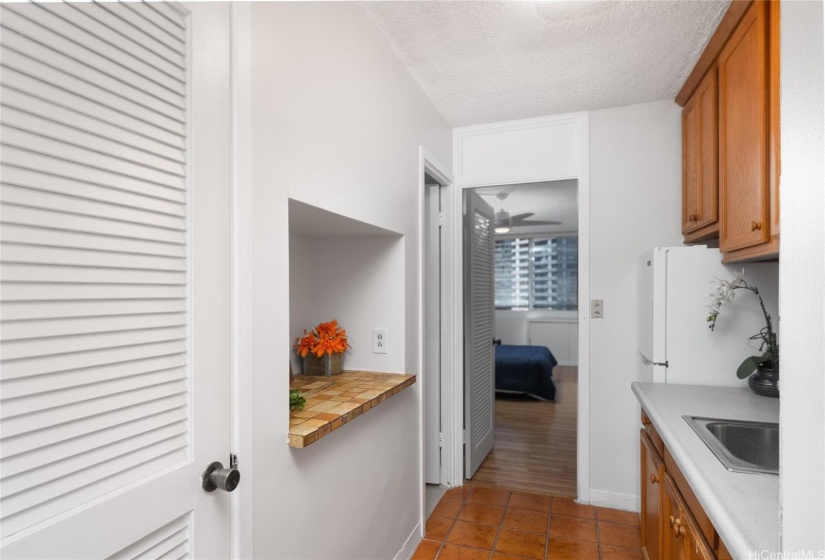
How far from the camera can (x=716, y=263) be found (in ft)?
7.33

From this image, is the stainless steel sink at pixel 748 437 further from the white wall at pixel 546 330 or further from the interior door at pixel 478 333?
the white wall at pixel 546 330

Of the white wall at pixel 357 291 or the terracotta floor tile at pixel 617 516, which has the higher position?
the white wall at pixel 357 291

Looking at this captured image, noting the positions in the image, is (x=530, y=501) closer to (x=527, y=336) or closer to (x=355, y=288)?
(x=355, y=288)

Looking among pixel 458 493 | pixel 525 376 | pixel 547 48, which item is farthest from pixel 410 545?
pixel 525 376

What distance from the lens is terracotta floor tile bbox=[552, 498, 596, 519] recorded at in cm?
271

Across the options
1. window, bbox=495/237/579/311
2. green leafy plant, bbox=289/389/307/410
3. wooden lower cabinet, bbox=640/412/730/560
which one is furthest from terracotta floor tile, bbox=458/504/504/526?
window, bbox=495/237/579/311

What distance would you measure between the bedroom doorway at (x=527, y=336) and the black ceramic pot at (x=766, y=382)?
1.39 metres

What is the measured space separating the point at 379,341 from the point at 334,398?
54cm

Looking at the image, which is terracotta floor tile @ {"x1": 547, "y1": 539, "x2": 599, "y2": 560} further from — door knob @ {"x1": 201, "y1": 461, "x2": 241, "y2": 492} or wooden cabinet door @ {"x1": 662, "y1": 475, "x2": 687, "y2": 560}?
door knob @ {"x1": 201, "y1": 461, "x2": 241, "y2": 492}

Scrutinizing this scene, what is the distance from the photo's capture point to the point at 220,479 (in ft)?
3.47

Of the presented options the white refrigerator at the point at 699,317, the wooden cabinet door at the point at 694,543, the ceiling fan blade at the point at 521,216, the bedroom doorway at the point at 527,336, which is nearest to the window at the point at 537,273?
the bedroom doorway at the point at 527,336

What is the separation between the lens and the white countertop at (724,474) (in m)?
0.92

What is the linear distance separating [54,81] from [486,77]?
203cm

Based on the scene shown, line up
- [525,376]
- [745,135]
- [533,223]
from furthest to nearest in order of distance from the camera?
[533,223]
[525,376]
[745,135]
